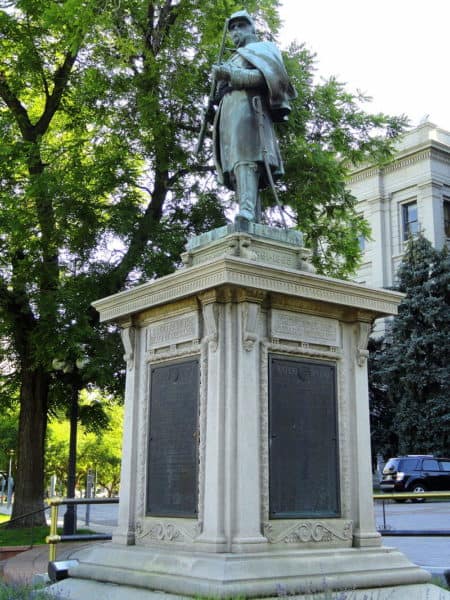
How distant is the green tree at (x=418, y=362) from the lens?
36594 millimetres

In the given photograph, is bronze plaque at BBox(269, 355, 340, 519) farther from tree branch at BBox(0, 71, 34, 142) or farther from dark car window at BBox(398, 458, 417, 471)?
dark car window at BBox(398, 458, 417, 471)

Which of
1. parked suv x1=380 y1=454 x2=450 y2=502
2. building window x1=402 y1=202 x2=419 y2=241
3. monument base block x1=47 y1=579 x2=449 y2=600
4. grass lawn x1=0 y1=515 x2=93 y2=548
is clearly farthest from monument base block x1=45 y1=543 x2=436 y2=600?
building window x1=402 y1=202 x2=419 y2=241

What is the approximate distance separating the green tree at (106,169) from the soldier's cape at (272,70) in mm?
9438

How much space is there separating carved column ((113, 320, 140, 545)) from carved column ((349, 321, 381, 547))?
94.4 inches

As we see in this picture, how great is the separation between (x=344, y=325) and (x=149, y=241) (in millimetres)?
10875

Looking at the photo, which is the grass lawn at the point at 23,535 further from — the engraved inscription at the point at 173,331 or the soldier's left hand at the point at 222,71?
the soldier's left hand at the point at 222,71

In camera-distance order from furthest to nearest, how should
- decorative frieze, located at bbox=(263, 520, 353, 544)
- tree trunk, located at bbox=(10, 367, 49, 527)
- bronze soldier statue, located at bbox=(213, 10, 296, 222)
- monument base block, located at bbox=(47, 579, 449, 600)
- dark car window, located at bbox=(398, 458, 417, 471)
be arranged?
1. dark car window, located at bbox=(398, 458, 417, 471)
2. tree trunk, located at bbox=(10, 367, 49, 527)
3. bronze soldier statue, located at bbox=(213, 10, 296, 222)
4. decorative frieze, located at bbox=(263, 520, 353, 544)
5. monument base block, located at bbox=(47, 579, 449, 600)

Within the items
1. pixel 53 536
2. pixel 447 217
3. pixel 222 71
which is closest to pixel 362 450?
pixel 53 536

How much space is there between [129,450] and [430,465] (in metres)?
24.9

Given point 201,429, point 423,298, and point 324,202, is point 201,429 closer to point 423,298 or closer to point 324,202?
point 324,202

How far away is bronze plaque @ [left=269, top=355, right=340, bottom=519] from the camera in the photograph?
25.2 feet

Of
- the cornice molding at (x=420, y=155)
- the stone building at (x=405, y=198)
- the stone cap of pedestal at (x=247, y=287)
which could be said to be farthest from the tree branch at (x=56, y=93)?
the stone building at (x=405, y=198)

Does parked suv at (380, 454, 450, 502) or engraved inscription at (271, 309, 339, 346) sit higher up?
engraved inscription at (271, 309, 339, 346)

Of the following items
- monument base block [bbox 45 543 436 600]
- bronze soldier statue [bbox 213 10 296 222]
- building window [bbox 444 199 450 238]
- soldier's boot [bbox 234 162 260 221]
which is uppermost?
building window [bbox 444 199 450 238]
